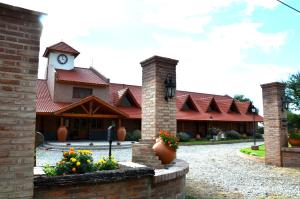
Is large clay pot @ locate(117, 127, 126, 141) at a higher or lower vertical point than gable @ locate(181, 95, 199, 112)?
lower

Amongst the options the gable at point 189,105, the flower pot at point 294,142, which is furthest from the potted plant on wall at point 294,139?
the gable at point 189,105

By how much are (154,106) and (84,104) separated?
16108 mm

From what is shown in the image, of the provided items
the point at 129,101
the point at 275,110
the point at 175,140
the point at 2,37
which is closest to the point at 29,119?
the point at 2,37

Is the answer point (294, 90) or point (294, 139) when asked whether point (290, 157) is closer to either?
point (294, 139)

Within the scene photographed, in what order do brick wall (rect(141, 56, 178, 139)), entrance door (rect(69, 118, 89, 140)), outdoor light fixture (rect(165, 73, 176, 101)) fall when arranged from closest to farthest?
brick wall (rect(141, 56, 178, 139)) → outdoor light fixture (rect(165, 73, 176, 101)) → entrance door (rect(69, 118, 89, 140))

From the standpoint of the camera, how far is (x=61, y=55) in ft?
81.1

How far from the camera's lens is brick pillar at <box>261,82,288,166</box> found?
37.1 ft

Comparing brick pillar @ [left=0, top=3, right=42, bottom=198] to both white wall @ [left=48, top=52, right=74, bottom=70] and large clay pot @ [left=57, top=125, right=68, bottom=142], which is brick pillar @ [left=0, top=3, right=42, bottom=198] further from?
white wall @ [left=48, top=52, right=74, bottom=70]

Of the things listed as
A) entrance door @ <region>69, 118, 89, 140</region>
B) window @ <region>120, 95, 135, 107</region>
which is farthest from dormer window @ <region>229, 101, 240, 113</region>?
entrance door @ <region>69, 118, 89, 140</region>

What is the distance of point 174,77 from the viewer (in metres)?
7.07

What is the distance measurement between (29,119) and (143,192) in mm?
2321

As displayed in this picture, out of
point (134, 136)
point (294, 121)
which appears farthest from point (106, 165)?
point (294, 121)

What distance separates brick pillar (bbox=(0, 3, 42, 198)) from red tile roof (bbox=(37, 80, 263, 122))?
17497mm

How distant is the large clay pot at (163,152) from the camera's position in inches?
239
